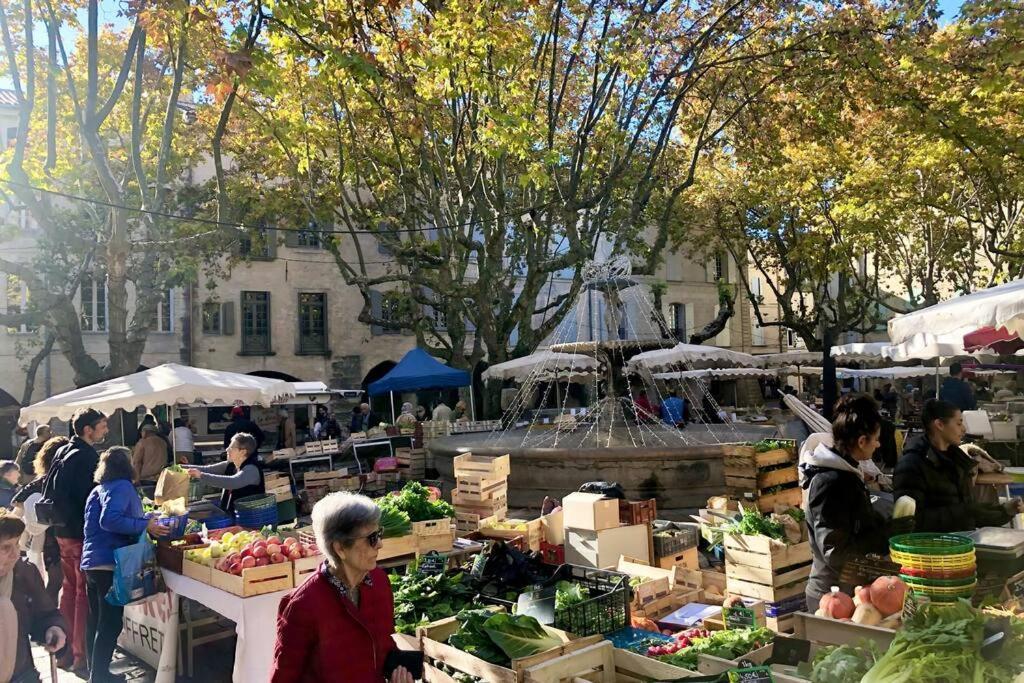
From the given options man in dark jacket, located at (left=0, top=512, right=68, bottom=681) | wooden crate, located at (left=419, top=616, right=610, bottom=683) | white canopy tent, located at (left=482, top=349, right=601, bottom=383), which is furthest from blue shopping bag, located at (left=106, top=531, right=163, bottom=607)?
white canopy tent, located at (left=482, top=349, right=601, bottom=383)

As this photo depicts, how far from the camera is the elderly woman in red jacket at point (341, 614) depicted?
116 inches

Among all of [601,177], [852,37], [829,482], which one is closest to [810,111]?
[852,37]

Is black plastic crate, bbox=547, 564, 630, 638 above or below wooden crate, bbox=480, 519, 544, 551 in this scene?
above

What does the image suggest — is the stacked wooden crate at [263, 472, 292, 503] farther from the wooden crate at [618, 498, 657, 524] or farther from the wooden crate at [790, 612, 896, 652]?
the wooden crate at [790, 612, 896, 652]

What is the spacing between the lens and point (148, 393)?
994 centimetres

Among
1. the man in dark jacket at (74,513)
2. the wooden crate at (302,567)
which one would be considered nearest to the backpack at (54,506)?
the man in dark jacket at (74,513)

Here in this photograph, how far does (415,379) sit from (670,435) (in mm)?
7474

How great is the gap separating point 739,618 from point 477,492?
14.6 ft

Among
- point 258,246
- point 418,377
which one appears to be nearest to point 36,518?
point 418,377

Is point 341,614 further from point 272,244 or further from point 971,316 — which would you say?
point 272,244

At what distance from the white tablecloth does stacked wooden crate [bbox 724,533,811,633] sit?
312cm

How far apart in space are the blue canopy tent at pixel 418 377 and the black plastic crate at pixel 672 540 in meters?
12.1

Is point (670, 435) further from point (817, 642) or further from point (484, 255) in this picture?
point (817, 642)

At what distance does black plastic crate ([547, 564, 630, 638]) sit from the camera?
4145mm
